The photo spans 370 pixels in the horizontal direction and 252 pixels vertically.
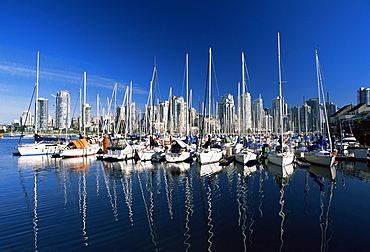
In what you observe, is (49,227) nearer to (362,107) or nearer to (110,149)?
(110,149)

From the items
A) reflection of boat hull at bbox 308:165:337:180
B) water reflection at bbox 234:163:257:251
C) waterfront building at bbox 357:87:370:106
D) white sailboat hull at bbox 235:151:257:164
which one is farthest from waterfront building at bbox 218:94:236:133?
waterfront building at bbox 357:87:370:106

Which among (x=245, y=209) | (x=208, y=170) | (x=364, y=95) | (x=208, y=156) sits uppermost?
(x=364, y=95)

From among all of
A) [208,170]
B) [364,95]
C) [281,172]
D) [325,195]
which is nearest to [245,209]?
[325,195]

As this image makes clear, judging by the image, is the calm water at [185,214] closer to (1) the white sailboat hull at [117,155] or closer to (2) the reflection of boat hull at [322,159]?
(2) the reflection of boat hull at [322,159]

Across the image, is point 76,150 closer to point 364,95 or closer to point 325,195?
point 325,195

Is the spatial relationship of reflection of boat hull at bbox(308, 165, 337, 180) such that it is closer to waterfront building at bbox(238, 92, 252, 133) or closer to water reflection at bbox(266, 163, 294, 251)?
water reflection at bbox(266, 163, 294, 251)

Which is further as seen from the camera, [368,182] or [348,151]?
[348,151]

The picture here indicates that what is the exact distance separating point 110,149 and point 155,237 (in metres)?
27.0

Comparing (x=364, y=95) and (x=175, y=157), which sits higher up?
(x=364, y=95)

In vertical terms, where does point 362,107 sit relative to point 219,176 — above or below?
above

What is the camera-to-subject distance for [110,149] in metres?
33.4

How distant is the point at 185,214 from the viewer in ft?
36.4

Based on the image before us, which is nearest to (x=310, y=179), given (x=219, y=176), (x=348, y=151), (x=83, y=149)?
(x=219, y=176)

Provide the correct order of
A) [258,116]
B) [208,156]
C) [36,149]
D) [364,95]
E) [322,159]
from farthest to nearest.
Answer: [364,95], [258,116], [36,149], [208,156], [322,159]
